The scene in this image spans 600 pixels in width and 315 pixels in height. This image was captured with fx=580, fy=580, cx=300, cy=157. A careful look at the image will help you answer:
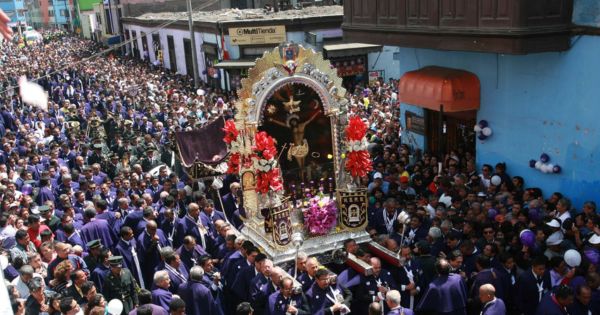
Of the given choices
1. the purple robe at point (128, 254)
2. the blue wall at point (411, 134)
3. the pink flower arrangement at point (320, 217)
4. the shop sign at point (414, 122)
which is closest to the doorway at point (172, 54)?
the blue wall at point (411, 134)

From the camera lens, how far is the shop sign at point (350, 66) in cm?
2623

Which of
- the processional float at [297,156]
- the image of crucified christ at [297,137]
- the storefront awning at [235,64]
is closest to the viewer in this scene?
the processional float at [297,156]

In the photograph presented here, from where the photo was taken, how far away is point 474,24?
11.4 m

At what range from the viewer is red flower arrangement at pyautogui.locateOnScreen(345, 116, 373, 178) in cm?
1049

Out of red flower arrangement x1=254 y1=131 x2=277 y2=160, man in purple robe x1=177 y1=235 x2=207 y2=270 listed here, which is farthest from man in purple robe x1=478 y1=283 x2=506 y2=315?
man in purple robe x1=177 y1=235 x2=207 y2=270

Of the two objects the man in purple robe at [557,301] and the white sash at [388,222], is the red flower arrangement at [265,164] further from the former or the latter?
the man in purple robe at [557,301]

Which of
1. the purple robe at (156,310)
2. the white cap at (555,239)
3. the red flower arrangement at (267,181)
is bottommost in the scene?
the white cap at (555,239)

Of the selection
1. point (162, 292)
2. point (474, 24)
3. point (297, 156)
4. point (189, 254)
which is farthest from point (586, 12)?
point (162, 292)

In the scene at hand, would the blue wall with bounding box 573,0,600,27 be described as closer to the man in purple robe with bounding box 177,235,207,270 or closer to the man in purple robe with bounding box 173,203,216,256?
the man in purple robe with bounding box 173,203,216,256

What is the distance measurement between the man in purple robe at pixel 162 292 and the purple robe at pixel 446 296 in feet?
11.2

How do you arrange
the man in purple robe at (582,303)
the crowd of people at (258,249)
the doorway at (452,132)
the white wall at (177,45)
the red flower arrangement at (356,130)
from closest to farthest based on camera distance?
the man in purple robe at (582,303), the crowd of people at (258,249), the red flower arrangement at (356,130), the doorway at (452,132), the white wall at (177,45)

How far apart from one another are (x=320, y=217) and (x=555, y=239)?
3.87 m

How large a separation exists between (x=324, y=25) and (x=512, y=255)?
63.6 ft

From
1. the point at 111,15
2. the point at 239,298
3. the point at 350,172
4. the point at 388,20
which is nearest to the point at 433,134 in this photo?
the point at 388,20
